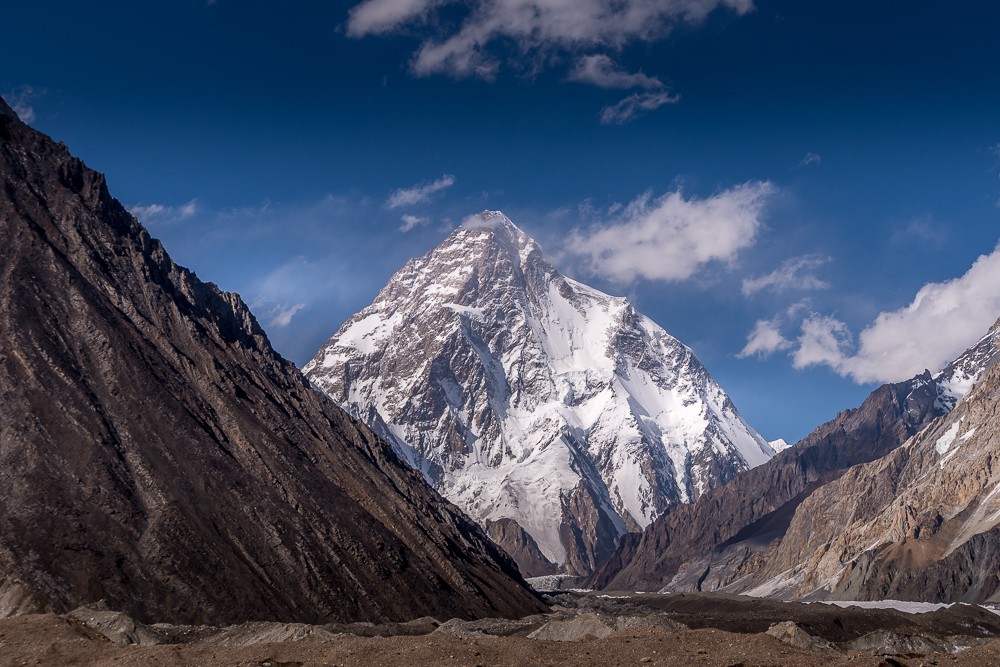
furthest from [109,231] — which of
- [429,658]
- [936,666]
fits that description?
[936,666]

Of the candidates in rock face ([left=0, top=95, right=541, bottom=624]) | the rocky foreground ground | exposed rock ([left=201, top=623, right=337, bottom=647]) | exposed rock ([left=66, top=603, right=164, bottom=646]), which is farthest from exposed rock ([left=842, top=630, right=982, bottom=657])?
rock face ([left=0, top=95, right=541, bottom=624])

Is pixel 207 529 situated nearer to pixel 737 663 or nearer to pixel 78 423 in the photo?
pixel 78 423

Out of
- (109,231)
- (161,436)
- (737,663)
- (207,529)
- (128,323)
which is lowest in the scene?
(737,663)

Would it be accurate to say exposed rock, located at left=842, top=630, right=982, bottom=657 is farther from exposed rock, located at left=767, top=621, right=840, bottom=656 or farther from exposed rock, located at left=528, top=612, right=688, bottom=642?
exposed rock, located at left=767, top=621, right=840, bottom=656

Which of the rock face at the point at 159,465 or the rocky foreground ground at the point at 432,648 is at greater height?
the rock face at the point at 159,465

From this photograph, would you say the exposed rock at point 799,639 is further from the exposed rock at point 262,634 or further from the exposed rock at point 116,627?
the exposed rock at point 116,627

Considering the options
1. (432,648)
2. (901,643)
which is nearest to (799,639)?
(432,648)

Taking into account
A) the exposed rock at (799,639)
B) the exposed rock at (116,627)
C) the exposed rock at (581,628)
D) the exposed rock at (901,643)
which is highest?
the exposed rock at (116,627)

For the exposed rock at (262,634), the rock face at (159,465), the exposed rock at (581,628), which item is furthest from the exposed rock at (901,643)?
the rock face at (159,465)
